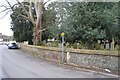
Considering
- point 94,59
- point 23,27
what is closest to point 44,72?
point 94,59

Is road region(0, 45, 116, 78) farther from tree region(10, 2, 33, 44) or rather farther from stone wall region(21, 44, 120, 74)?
tree region(10, 2, 33, 44)

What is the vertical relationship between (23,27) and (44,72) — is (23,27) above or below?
above

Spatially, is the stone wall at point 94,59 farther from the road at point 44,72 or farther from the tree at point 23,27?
the tree at point 23,27

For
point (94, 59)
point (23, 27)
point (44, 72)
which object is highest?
point (23, 27)

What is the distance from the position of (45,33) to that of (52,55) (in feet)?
75.0

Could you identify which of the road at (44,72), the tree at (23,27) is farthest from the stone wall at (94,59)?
the tree at (23,27)

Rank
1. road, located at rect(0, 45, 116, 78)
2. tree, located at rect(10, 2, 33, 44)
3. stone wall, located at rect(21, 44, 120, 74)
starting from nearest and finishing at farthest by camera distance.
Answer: road, located at rect(0, 45, 116, 78)
stone wall, located at rect(21, 44, 120, 74)
tree, located at rect(10, 2, 33, 44)

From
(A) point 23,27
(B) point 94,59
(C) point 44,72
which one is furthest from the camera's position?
(A) point 23,27

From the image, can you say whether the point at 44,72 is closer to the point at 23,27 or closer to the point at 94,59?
the point at 94,59

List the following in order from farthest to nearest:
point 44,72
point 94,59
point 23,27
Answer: point 23,27, point 94,59, point 44,72

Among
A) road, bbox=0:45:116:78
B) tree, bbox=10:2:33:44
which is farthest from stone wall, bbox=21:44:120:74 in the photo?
tree, bbox=10:2:33:44

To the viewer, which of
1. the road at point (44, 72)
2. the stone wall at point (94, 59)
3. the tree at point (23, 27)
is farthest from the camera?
the tree at point (23, 27)

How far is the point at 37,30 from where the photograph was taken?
2947 cm

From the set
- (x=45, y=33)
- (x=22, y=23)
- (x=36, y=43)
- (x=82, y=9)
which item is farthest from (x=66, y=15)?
(x=22, y=23)
